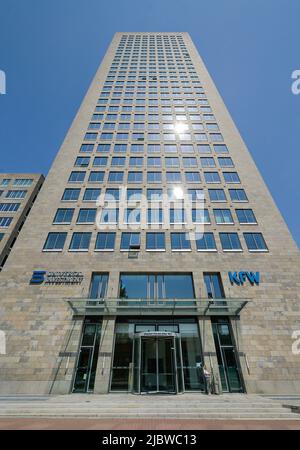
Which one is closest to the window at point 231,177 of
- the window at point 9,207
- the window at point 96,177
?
the window at point 96,177

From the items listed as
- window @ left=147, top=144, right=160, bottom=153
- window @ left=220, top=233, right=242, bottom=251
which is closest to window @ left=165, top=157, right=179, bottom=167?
window @ left=147, top=144, right=160, bottom=153

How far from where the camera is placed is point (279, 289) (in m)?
21.8

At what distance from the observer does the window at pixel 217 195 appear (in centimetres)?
2905

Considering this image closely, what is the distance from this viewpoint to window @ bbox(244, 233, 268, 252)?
24.6 meters

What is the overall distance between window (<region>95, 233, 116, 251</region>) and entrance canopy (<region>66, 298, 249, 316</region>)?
5932 millimetres

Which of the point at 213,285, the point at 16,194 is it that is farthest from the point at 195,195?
the point at 16,194

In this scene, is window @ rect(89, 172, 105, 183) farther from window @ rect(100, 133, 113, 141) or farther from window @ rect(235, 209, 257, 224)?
window @ rect(235, 209, 257, 224)

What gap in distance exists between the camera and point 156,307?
19.6 m

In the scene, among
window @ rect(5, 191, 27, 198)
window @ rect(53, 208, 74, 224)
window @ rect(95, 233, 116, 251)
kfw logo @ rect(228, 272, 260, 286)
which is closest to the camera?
kfw logo @ rect(228, 272, 260, 286)

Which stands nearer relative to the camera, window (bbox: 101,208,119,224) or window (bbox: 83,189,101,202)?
window (bbox: 101,208,119,224)

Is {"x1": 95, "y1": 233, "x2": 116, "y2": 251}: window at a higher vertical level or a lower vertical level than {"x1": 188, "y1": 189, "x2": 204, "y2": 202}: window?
lower

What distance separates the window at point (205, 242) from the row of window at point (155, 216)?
1.94 m
